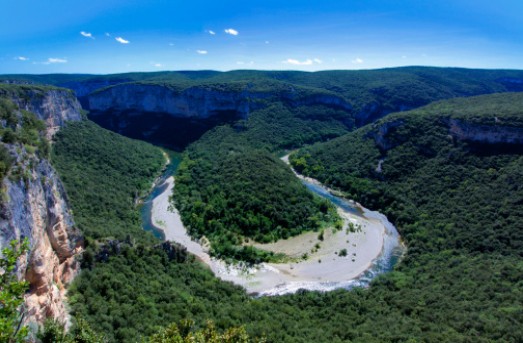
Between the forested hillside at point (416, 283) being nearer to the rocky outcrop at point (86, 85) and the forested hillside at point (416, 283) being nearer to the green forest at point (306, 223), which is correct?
the green forest at point (306, 223)

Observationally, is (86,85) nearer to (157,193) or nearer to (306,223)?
(157,193)

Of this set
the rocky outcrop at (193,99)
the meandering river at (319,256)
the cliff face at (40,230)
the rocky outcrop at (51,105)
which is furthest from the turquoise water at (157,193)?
the cliff face at (40,230)

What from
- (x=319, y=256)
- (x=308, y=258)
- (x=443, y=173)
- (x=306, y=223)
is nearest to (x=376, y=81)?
(x=443, y=173)

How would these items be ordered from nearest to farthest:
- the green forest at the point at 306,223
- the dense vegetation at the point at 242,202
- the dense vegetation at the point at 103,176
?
the green forest at the point at 306,223, the dense vegetation at the point at 103,176, the dense vegetation at the point at 242,202

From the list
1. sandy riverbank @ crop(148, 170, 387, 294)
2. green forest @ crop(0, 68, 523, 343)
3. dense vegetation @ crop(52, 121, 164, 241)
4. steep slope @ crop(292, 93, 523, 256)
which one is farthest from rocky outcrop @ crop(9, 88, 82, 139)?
steep slope @ crop(292, 93, 523, 256)

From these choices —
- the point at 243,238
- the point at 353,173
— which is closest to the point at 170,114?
the point at 353,173

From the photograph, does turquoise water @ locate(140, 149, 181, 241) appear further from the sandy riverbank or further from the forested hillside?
the forested hillside
